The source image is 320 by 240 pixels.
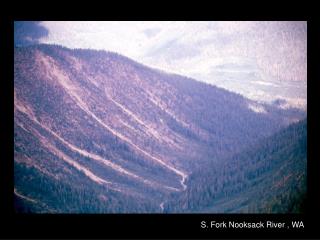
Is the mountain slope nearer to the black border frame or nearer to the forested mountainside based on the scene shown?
the forested mountainside

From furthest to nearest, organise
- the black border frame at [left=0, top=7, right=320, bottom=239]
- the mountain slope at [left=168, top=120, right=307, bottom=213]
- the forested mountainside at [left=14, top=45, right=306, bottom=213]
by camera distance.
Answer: the forested mountainside at [left=14, top=45, right=306, bottom=213] → the mountain slope at [left=168, top=120, right=307, bottom=213] → the black border frame at [left=0, top=7, right=320, bottom=239]

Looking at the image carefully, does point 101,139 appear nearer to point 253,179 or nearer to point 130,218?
point 253,179

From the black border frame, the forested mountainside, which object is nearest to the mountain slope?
the forested mountainside

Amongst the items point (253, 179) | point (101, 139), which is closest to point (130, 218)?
point (253, 179)

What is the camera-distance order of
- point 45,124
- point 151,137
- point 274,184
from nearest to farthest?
point 274,184
point 45,124
point 151,137

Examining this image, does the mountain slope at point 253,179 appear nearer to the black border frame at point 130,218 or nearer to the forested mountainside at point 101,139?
the forested mountainside at point 101,139
